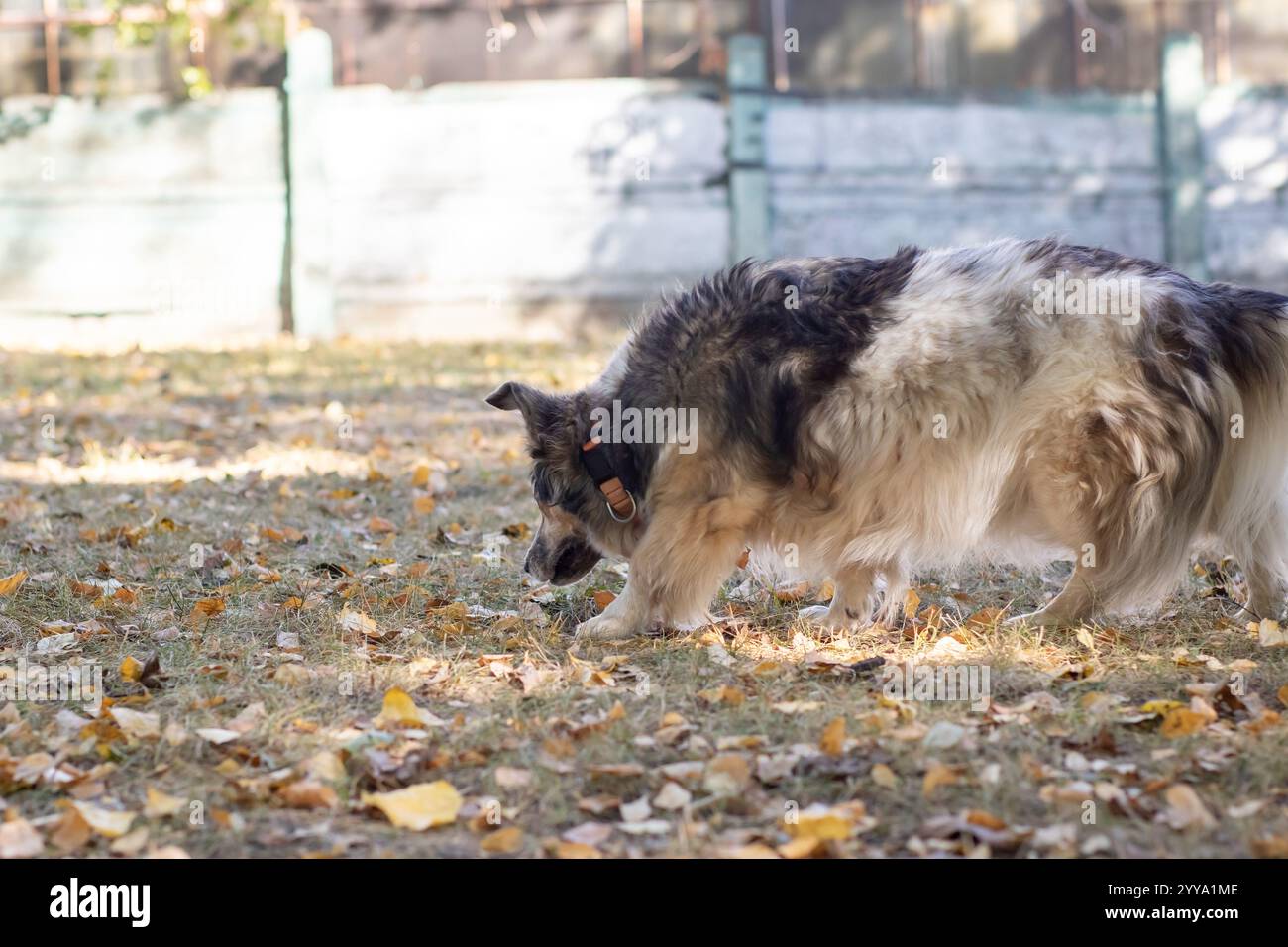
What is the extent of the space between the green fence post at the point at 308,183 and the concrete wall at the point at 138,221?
28cm

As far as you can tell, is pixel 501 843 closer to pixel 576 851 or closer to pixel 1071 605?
pixel 576 851

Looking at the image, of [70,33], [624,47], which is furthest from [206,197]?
[624,47]

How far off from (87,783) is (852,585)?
9.27 ft

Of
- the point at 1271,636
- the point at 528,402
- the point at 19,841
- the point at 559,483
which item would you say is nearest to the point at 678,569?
the point at 559,483

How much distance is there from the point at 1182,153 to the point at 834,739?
1219cm

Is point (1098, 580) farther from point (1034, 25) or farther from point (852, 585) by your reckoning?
point (1034, 25)

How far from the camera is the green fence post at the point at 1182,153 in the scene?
1375 cm

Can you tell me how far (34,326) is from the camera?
1343 cm

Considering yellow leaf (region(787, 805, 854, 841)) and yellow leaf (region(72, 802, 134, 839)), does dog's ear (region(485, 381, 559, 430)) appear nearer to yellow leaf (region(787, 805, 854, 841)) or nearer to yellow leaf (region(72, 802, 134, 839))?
yellow leaf (region(72, 802, 134, 839))

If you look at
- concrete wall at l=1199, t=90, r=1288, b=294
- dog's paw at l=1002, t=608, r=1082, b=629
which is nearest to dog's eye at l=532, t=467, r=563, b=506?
dog's paw at l=1002, t=608, r=1082, b=629

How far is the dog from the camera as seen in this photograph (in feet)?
14.5

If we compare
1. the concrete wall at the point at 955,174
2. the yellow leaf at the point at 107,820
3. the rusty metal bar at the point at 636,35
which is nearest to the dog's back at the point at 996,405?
the yellow leaf at the point at 107,820

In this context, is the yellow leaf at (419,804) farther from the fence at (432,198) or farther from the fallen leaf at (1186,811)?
the fence at (432,198)

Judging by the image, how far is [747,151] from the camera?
1329 cm
